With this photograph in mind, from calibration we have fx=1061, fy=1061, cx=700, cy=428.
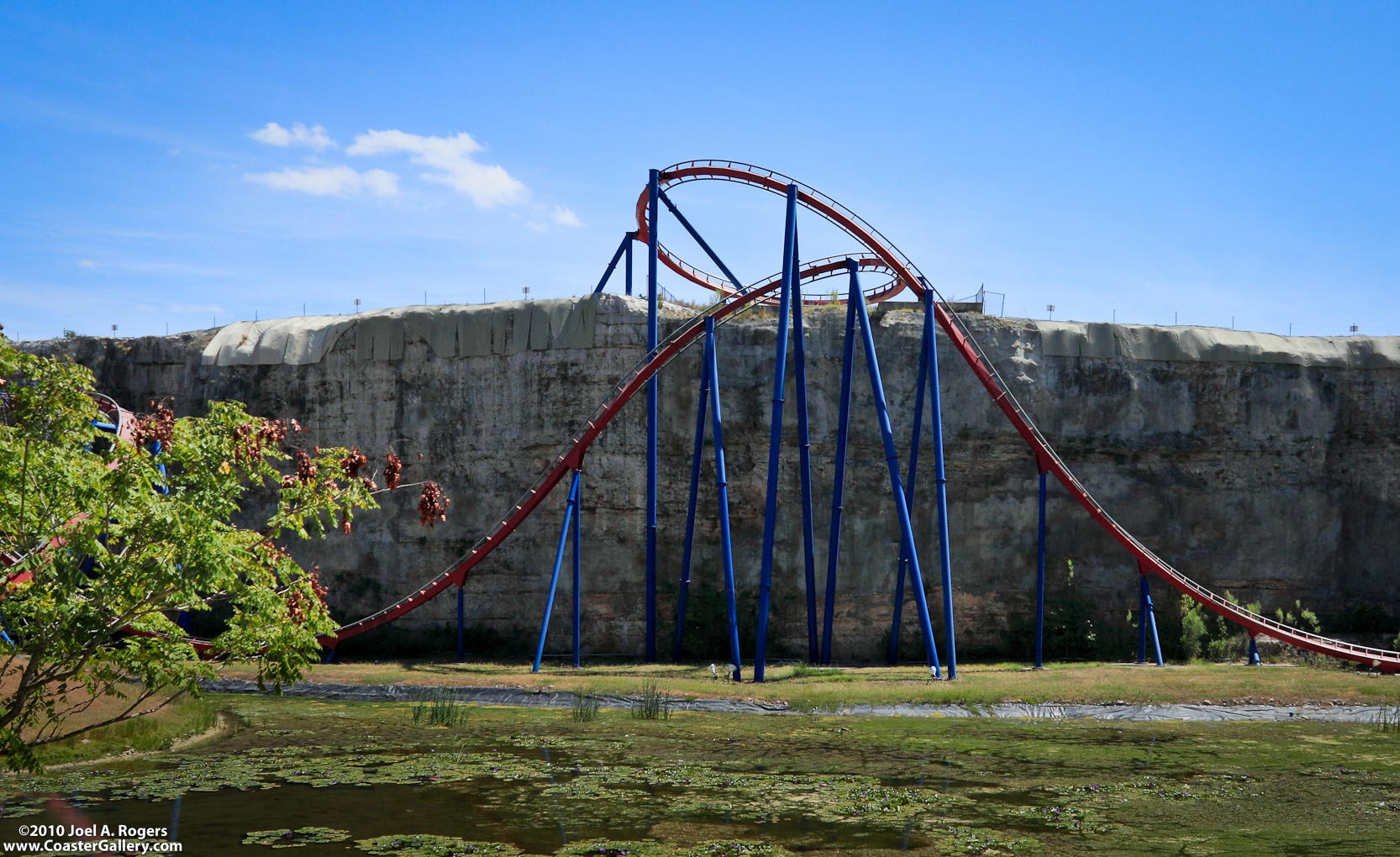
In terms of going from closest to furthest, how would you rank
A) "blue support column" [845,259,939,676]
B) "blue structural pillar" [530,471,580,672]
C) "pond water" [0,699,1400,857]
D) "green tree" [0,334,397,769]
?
"green tree" [0,334,397,769], "pond water" [0,699,1400,857], "blue support column" [845,259,939,676], "blue structural pillar" [530,471,580,672]

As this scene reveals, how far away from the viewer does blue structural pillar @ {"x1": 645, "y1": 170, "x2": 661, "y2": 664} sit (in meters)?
21.1

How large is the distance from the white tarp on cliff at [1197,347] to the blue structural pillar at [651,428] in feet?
31.2

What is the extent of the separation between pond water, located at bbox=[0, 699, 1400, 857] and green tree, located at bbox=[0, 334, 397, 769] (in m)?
1.25

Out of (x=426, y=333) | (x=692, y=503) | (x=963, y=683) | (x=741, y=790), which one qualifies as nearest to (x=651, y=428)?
(x=692, y=503)

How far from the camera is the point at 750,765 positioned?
1088 cm

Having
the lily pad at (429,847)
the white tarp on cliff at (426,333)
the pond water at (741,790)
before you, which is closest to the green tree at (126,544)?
the pond water at (741,790)

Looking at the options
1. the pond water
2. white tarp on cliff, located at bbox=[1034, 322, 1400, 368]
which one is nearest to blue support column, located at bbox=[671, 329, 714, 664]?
the pond water

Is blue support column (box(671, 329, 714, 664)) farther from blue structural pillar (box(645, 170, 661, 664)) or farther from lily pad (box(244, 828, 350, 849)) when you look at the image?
lily pad (box(244, 828, 350, 849))

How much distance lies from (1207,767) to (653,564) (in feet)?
38.6

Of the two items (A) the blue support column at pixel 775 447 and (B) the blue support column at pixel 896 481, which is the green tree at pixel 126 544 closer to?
(A) the blue support column at pixel 775 447

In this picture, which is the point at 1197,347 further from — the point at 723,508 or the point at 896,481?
the point at 723,508

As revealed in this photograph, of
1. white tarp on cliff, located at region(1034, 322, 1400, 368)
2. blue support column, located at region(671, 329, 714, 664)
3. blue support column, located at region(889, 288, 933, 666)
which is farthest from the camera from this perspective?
white tarp on cliff, located at region(1034, 322, 1400, 368)

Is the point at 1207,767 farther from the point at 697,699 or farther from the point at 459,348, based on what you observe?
the point at 459,348

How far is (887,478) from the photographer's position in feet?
77.9
